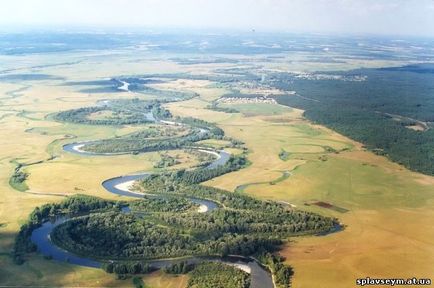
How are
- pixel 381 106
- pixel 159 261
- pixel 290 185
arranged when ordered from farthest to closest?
pixel 381 106, pixel 290 185, pixel 159 261


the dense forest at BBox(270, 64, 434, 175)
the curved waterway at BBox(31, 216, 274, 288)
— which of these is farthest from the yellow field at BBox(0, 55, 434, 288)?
the dense forest at BBox(270, 64, 434, 175)

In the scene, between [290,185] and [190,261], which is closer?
[190,261]

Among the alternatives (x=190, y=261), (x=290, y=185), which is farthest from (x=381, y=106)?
(x=190, y=261)

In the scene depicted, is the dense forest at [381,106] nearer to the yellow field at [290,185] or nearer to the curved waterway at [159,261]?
the yellow field at [290,185]

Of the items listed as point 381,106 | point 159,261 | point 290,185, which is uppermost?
point 381,106

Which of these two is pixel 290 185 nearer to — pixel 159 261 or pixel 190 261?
pixel 190 261

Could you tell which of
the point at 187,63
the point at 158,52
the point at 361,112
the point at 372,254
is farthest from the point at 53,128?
the point at 158,52

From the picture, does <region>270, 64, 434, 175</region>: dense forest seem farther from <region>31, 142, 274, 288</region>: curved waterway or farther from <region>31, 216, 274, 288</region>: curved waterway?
<region>31, 216, 274, 288</region>: curved waterway

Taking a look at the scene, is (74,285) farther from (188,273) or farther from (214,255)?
(214,255)

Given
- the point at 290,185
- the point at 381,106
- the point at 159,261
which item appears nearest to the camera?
the point at 159,261
